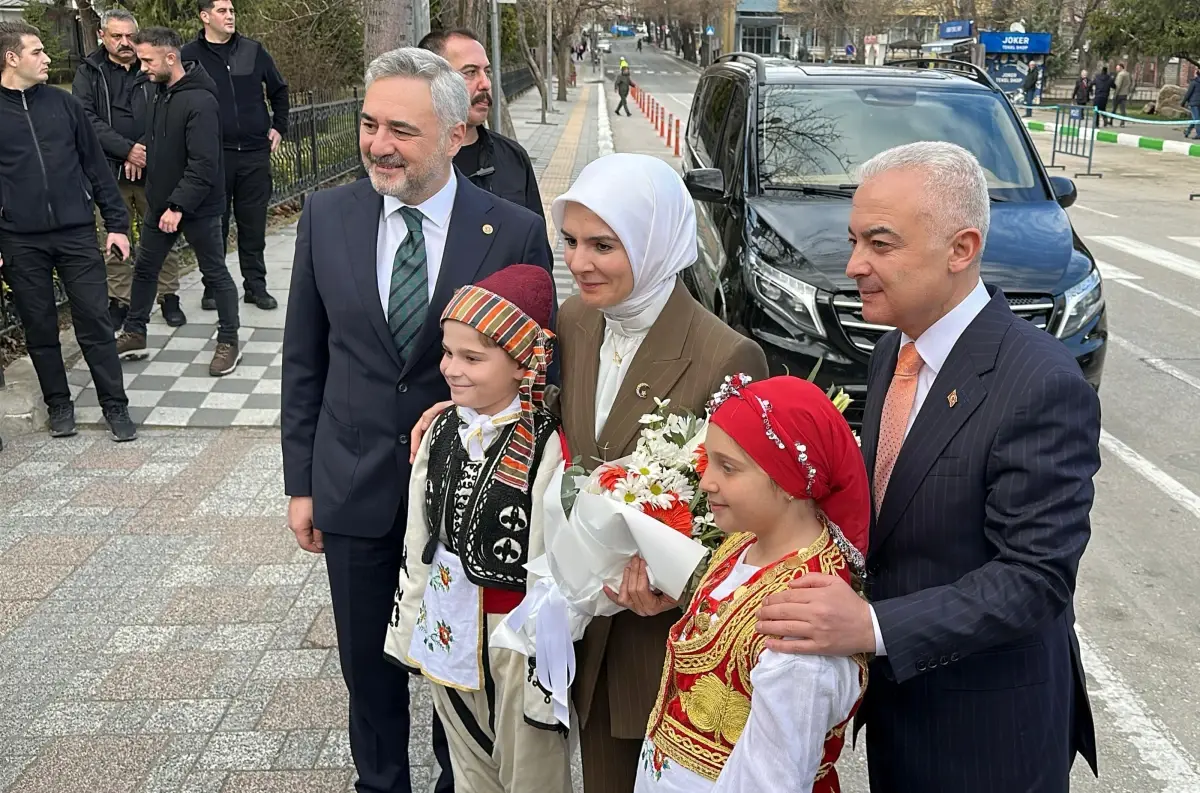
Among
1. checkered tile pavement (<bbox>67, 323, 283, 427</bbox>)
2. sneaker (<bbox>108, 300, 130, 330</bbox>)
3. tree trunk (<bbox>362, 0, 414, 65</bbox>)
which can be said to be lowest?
checkered tile pavement (<bbox>67, 323, 283, 427</bbox>)

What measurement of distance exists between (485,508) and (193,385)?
17.3 feet

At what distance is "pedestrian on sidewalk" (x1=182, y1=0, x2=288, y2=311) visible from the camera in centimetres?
851

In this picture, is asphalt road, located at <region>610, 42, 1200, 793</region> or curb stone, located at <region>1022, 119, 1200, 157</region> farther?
curb stone, located at <region>1022, 119, 1200, 157</region>

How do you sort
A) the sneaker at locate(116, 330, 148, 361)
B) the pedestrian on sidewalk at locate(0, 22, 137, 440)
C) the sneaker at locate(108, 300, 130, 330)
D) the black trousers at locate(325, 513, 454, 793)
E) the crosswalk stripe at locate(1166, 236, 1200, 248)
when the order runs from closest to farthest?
the black trousers at locate(325, 513, 454, 793), the pedestrian on sidewalk at locate(0, 22, 137, 440), the sneaker at locate(116, 330, 148, 361), the sneaker at locate(108, 300, 130, 330), the crosswalk stripe at locate(1166, 236, 1200, 248)

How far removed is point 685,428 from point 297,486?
1.33 meters

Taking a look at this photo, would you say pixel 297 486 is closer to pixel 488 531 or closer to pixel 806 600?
pixel 488 531

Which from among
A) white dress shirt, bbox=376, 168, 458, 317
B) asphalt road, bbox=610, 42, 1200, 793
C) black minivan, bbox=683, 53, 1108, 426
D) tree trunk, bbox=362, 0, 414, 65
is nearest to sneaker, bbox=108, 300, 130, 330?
tree trunk, bbox=362, 0, 414, 65

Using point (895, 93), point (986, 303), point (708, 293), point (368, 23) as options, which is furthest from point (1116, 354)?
point (986, 303)

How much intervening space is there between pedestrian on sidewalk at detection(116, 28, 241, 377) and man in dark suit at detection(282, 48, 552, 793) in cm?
478

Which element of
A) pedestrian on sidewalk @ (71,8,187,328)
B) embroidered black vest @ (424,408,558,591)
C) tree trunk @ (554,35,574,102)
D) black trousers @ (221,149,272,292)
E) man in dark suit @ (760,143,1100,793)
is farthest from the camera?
tree trunk @ (554,35,574,102)

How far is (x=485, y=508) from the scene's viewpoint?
103 inches

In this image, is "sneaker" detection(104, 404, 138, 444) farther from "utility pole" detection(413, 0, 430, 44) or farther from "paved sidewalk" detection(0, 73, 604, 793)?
"utility pole" detection(413, 0, 430, 44)

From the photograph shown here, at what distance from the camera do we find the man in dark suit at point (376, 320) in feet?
9.26

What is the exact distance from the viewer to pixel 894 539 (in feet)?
6.66
